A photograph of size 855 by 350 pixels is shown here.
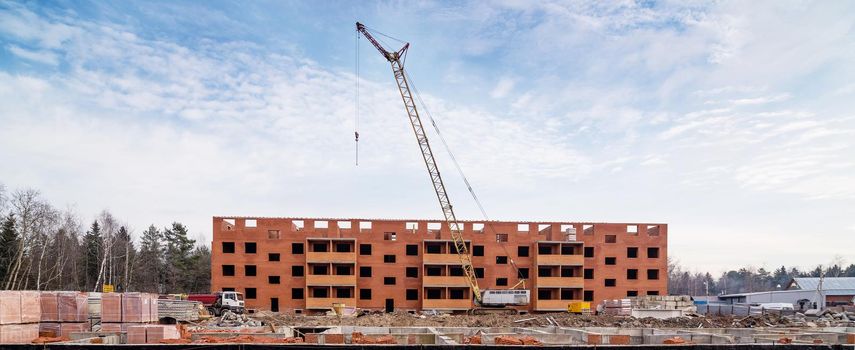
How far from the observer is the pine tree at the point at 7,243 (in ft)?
159

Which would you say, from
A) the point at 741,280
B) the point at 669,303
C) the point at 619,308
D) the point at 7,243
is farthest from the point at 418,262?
the point at 741,280

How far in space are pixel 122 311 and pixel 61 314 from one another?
1532 millimetres

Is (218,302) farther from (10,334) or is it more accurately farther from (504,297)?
(504,297)

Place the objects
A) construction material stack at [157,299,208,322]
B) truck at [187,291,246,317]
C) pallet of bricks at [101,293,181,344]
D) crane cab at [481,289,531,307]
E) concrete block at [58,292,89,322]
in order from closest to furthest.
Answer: pallet of bricks at [101,293,181,344] < concrete block at [58,292,89,322] < construction material stack at [157,299,208,322] < truck at [187,291,246,317] < crane cab at [481,289,531,307]

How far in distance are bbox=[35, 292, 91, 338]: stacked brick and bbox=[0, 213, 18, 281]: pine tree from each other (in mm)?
40584

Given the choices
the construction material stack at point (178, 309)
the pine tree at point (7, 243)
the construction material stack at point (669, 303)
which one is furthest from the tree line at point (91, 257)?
the construction material stack at point (669, 303)

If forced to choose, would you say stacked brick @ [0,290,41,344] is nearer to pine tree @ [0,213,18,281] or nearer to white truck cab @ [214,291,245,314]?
white truck cab @ [214,291,245,314]

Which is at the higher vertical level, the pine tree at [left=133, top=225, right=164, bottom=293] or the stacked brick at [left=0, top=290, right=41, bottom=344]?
the stacked brick at [left=0, top=290, right=41, bottom=344]

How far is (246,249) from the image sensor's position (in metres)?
45.9

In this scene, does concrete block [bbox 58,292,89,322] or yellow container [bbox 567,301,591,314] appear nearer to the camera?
concrete block [bbox 58,292,89,322]

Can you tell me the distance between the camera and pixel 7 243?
160 feet

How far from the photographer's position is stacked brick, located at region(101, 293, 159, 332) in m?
16.5

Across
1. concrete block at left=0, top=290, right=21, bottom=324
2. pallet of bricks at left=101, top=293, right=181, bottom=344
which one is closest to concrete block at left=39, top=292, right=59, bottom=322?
concrete block at left=0, top=290, right=21, bottom=324

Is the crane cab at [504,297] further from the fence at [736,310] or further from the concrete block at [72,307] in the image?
the concrete block at [72,307]
